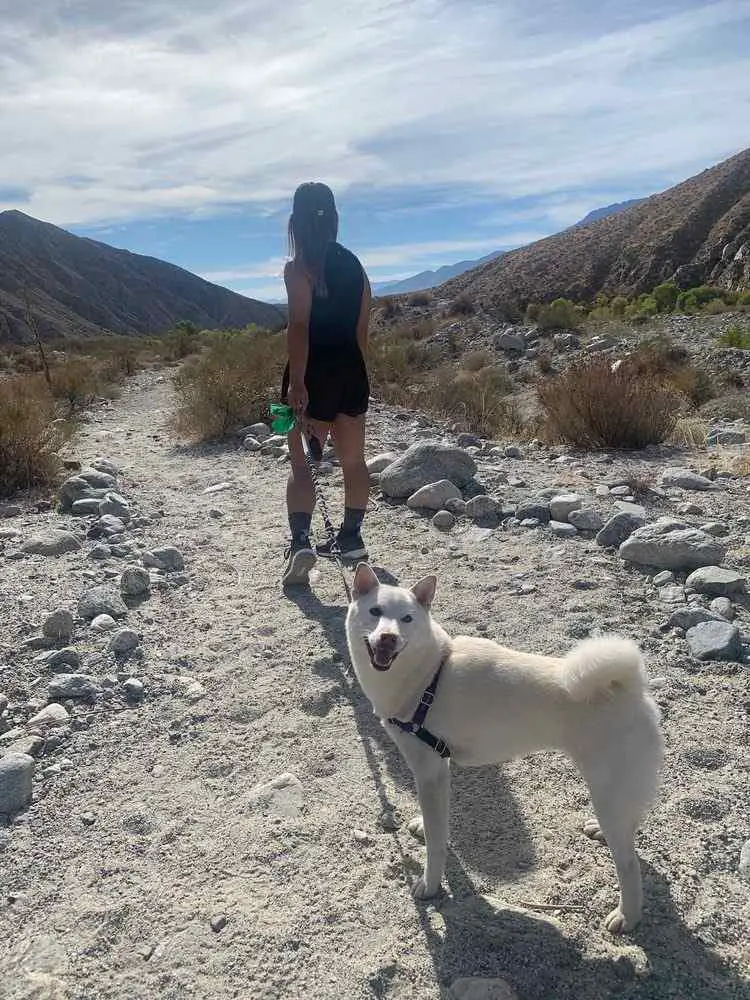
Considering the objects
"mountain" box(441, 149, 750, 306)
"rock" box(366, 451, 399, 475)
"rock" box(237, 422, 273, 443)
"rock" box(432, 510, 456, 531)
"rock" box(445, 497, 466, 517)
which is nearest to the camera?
"rock" box(432, 510, 456, 531)

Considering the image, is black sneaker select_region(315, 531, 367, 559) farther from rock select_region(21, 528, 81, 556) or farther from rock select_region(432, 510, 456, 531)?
rock select_region(21, 528, 81, 556)

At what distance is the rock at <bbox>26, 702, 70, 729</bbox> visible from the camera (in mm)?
3256

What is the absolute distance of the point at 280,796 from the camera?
9.29ft

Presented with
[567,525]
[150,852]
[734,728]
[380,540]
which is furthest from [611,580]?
[150,852]

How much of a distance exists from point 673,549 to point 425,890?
2.80 metres

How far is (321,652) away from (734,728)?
2.07 m

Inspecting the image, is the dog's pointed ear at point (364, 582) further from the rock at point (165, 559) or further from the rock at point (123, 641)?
the rock at point (165, 559)

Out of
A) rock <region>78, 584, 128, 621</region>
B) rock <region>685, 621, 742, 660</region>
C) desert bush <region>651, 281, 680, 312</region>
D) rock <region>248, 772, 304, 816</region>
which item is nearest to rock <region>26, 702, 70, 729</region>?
rock <region>78, 584, 128, 621</region>

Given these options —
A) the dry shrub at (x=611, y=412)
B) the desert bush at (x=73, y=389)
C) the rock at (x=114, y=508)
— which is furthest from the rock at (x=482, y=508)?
the desert bush at (x=73, y=389)

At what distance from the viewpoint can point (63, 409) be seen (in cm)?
1312

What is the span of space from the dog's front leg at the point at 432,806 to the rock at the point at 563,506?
3.34 metres

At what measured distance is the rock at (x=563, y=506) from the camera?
5371 mm

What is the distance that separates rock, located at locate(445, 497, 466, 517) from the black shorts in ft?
5.09

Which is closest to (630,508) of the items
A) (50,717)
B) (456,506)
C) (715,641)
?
(456,506)
